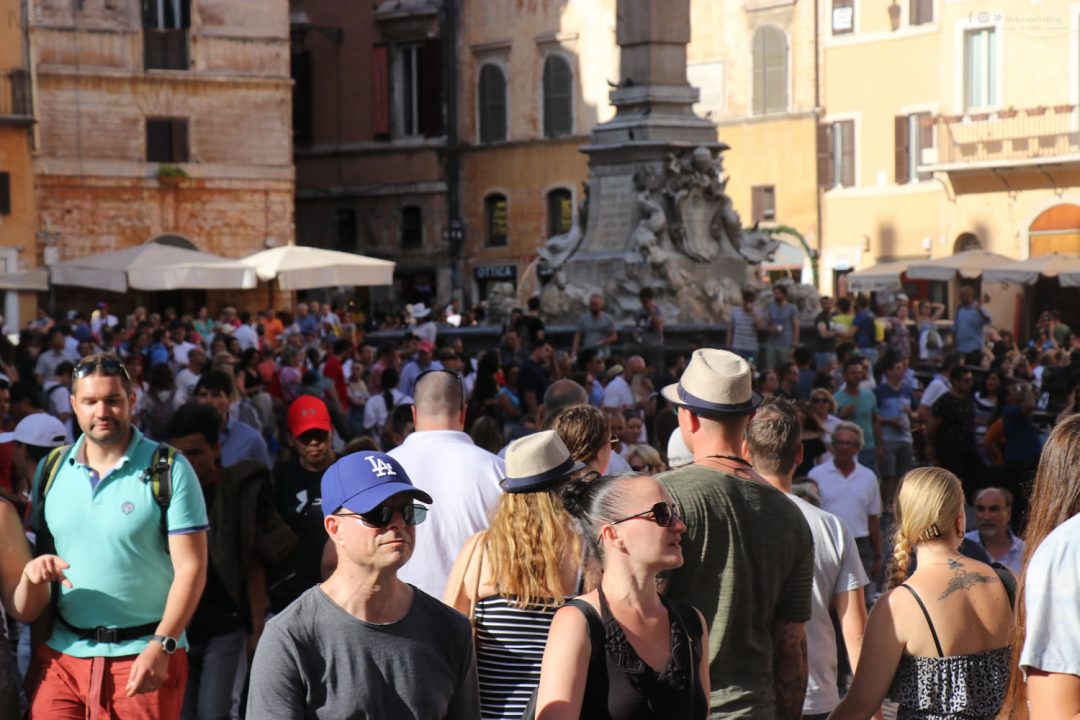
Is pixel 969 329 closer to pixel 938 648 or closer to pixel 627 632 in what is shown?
pixel 938 648

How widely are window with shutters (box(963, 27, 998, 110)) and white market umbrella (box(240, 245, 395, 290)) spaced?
13733 millimetres

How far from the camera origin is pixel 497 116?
4456 centimetres

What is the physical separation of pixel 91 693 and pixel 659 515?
2148mm

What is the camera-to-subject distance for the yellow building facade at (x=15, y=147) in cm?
3578

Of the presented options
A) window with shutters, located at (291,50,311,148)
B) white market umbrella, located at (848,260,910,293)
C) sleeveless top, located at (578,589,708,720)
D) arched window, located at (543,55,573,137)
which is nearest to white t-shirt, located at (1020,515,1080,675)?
sleeveless top, located at (578,589,708,720)

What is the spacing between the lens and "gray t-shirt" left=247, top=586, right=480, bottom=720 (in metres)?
3.90

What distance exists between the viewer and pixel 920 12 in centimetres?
3894

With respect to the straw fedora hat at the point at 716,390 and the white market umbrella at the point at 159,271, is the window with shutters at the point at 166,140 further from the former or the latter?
the straw fedora hat at the point at 716,390

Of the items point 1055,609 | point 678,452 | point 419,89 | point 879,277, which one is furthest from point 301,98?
point 1055,609

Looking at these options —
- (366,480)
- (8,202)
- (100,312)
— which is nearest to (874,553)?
(366,480)

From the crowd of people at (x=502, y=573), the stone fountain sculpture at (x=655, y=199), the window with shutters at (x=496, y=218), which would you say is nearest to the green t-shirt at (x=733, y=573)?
the crowd of people at (x=502, y=573)

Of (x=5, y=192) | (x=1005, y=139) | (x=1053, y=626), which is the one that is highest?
(x=1005, y=139)

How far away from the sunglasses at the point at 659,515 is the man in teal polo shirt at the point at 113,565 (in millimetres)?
1846

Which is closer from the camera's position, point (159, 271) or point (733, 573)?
point (733, 573)
